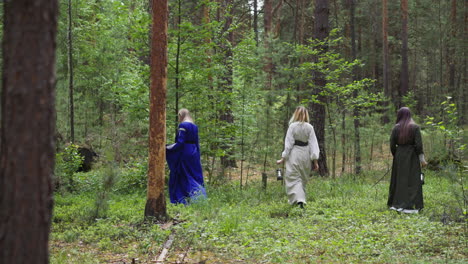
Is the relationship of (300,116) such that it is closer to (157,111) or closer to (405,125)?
(405,125)

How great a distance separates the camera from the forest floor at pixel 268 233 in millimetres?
5008

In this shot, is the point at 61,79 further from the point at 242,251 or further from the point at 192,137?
the point at 242,251

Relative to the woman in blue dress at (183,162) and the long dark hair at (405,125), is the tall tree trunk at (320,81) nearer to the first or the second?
the long dark hair at (405,125)

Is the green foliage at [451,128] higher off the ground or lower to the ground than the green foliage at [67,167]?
higher

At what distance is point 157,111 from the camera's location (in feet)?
21.8

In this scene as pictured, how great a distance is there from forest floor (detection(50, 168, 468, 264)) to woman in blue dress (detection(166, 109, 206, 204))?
810mm

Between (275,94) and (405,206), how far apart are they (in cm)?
Answer: 560

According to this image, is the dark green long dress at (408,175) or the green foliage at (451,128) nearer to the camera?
the green foliage at (451,128)

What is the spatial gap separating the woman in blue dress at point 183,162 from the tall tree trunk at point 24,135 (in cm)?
710

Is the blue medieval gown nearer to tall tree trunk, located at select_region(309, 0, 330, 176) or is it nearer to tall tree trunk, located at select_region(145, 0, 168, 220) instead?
tall tree trunk, located at select_region(145, 0, 168, 220)

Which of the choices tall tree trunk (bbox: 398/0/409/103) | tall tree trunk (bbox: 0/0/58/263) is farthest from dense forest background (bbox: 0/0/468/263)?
tall tree trunk (bbox: 398/0/409/103)

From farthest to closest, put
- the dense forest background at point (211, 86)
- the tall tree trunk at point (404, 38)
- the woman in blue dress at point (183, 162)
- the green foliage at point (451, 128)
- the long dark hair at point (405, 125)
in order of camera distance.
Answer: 1. the tall tree trunk at point (404, 38)
2. the dense forest background at point (211, 86)
3. the woman in blue dress at point (183, 162)
4. the long dark hair at point (405, 125)
5. the green foliage at point (451, 128)

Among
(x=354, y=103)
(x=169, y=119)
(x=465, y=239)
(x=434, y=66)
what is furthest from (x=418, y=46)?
(x=465, y=239)

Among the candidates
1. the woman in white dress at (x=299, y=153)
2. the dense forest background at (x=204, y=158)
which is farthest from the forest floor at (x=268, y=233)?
the woman in white dress at (x=299, y=153)
